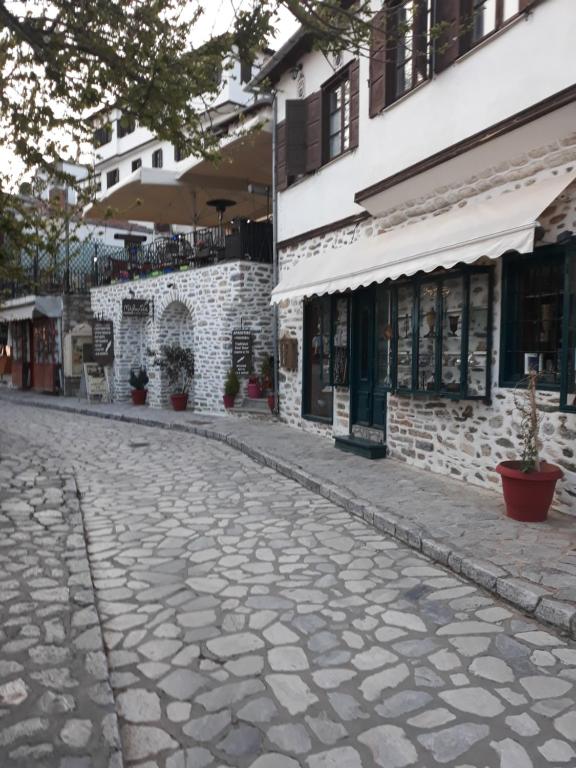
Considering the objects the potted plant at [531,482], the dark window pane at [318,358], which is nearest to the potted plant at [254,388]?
the dark window pane at [318,358]

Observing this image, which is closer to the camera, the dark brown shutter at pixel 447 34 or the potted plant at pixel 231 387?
the dark brown shutter at pixel 447 34

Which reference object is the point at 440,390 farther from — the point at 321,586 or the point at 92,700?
the point at 92,700

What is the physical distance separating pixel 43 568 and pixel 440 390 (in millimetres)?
4682

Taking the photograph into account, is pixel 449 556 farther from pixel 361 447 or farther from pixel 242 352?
pixel 242 352

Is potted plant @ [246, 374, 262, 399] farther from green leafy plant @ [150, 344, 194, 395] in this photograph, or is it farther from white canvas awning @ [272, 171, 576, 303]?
white canvas awning @ [272, 171, 576, 303]

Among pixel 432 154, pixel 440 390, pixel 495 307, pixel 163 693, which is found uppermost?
pixel 432 154

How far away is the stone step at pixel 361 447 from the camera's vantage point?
8.31 meters

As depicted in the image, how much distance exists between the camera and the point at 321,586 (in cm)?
414

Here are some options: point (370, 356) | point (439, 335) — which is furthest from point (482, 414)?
point (370, 356)

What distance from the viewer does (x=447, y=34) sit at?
21.9 ft

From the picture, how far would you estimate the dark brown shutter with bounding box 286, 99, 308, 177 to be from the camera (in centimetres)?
1052

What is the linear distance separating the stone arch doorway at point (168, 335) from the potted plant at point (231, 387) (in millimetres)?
2530

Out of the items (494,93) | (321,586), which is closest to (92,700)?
(321,586)

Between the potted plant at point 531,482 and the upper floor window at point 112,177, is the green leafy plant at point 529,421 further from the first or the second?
the upper floor window at point 112,177
